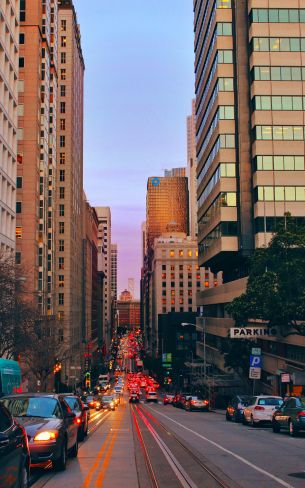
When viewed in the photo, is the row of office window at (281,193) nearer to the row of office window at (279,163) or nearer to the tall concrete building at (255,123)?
the tall concrete building at (255,123)

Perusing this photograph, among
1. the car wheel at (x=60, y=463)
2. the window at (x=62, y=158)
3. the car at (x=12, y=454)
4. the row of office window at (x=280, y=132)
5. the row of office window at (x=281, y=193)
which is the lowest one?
the car wheel at (x=60, y=463)

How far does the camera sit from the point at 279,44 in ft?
207

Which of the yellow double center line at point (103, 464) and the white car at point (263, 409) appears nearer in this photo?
the yellow double center line at point (103, 464)

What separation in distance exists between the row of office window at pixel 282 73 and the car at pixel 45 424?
2136 inches

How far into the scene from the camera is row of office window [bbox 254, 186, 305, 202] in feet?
202

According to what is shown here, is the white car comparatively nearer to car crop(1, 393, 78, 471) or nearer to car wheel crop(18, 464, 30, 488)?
car crop(1, 393, 78, 471)

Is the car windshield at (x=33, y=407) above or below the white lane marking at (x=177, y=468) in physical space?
above

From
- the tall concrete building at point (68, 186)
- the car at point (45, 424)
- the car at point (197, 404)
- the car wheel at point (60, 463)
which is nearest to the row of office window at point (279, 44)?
the car at point (197, 404)

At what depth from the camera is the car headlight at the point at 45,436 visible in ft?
40.6

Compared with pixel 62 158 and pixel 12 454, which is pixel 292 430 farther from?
pixel 62 158

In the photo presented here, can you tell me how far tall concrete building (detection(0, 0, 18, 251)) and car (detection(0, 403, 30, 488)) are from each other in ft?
139

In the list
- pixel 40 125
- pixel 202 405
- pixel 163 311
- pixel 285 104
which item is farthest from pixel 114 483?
pixel 163 311

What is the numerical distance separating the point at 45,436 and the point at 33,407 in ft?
4.49

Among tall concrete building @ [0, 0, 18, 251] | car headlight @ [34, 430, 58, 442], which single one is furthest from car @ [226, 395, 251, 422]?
tall concrete building @ [0, 0, 18, 251]
